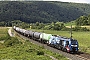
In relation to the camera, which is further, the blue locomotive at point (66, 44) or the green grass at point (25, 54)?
the blue locomotive at point (66, 44)

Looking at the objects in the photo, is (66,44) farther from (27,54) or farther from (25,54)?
(25,54)

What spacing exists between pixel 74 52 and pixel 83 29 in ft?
400

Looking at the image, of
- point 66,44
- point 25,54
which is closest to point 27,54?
point 25,54

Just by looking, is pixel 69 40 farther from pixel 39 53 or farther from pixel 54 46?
pixel 54 46

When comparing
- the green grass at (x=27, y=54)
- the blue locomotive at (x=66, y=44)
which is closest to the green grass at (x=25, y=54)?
the green grass at (x=27, y=54)

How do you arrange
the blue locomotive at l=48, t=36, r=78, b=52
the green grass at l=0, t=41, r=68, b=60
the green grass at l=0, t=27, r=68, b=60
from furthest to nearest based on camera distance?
the blue locomotive at l=48, t=36, r=78, b=52
the green grass at l=0, t=41, r=68, b=60
the green grass at l=0, t=27, r=68, b=60

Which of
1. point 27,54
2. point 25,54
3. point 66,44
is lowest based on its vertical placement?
point 27,54

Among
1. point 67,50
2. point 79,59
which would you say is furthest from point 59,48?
point 79,59

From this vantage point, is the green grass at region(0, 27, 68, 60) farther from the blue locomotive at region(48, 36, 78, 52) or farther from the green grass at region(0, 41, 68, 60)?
the blue locomotive at region(48, 36, 78, 52)

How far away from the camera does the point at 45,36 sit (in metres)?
78.4

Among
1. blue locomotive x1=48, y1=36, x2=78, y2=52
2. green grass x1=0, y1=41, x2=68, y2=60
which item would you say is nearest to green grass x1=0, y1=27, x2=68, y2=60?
green grass x1=0, y1=41, x2=68, y2=60

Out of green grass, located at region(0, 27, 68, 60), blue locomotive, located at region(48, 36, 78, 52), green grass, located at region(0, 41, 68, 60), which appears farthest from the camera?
blue locomotive, located at region(48, 36, 78, 52)

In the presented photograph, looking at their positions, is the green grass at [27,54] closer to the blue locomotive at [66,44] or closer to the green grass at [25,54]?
the green grass at [25,54]

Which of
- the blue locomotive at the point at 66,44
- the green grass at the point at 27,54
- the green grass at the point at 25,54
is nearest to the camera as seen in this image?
the green grass at the point at 27,54
